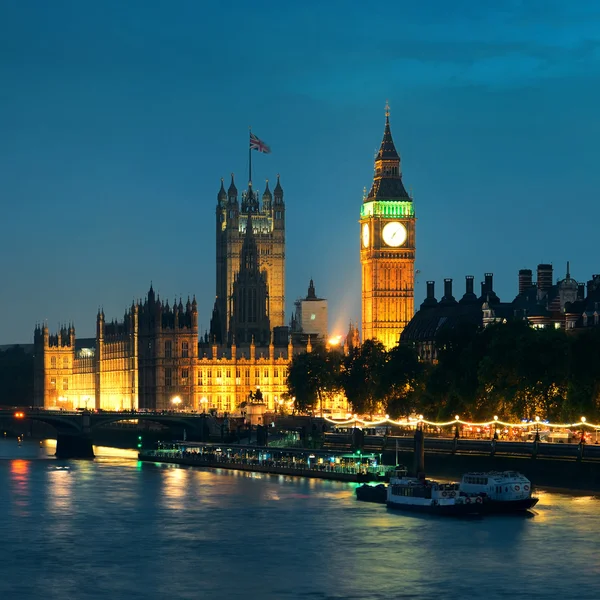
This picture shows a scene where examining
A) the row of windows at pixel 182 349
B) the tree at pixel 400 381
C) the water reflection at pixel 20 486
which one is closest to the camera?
the water reflection at pixel 20 486

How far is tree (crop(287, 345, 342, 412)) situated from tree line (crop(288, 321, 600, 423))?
47.1ft

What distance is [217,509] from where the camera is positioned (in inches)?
3656

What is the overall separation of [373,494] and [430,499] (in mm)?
6935

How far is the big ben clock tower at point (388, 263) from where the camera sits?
194 metres

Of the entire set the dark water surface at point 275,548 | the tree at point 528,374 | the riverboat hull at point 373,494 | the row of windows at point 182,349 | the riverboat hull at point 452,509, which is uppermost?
the row of windows at point 182,349

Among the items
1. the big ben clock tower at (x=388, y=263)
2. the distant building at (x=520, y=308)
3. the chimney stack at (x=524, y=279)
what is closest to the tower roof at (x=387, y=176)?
the big ben clock tower at (x=388, y=263)

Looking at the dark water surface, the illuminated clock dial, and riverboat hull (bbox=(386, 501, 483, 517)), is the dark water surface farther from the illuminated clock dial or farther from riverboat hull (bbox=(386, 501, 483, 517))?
the illuminated clock dial

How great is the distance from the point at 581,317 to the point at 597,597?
58.8 m

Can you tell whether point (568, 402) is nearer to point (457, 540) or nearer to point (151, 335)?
point (457, 540)

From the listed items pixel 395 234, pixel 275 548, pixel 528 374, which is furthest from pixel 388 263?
pixel 275 548

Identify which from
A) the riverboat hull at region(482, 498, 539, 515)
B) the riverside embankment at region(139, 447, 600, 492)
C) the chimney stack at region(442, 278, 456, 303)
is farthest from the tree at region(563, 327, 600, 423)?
the chimney stack at region(442, 278, 456, 303)

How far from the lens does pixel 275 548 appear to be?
78375 mm

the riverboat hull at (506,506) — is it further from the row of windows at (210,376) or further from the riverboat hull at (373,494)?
the row of windows at (210,376)

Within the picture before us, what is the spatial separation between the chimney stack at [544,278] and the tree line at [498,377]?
10.1 m
